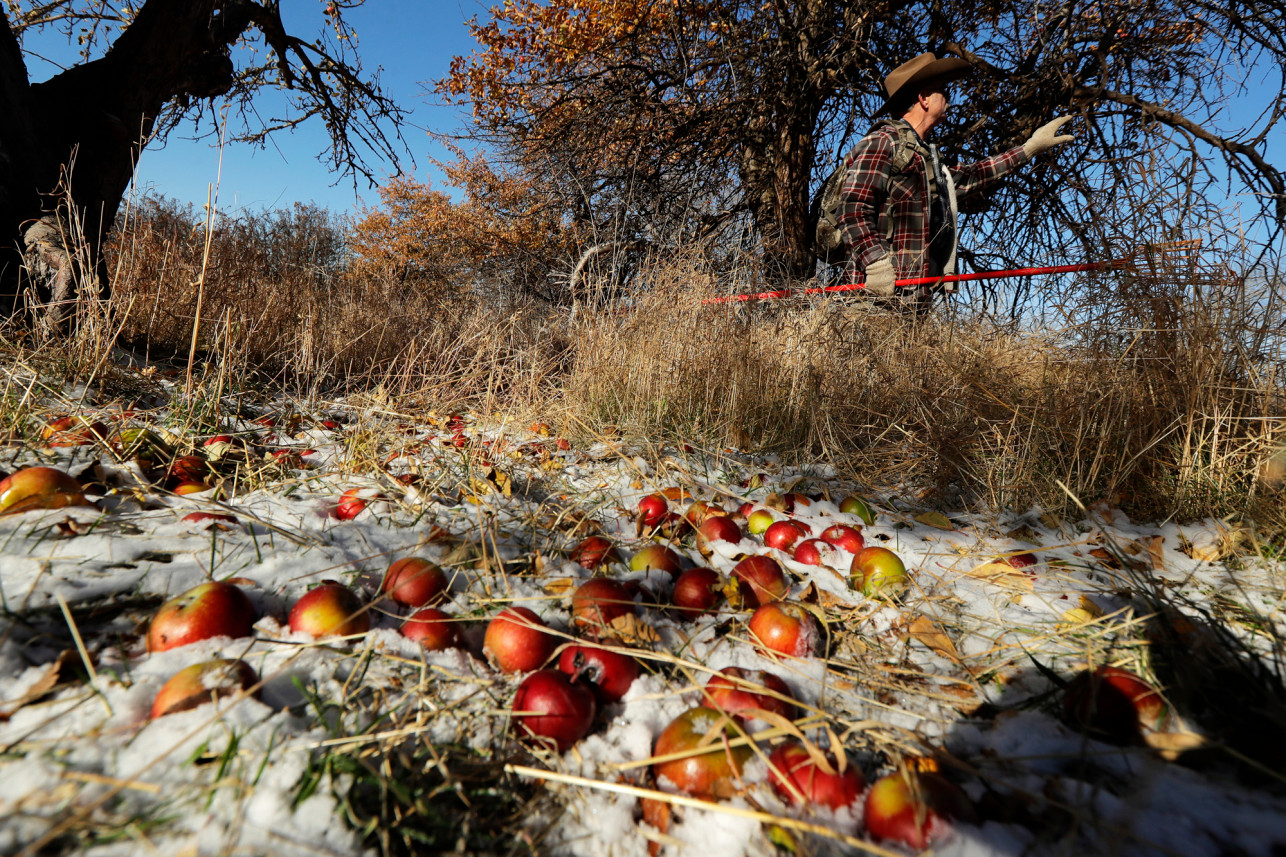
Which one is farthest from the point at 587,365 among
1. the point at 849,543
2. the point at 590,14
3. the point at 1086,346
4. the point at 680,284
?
the point at 590,14

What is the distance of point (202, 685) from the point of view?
0.77m

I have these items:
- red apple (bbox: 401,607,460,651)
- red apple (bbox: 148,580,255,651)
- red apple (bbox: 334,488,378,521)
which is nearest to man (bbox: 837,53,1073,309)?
red apple (bbox: 334,488,378,521)

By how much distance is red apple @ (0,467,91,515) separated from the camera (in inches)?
45.2

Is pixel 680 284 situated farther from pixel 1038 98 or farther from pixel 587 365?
pixel 1038 98

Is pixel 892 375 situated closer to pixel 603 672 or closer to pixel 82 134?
pixel 603 672

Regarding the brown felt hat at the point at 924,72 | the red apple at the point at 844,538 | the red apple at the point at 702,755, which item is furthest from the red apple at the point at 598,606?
the brown felt hat at the point at 924,72

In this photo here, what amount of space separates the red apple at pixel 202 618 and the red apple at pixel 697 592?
843mm

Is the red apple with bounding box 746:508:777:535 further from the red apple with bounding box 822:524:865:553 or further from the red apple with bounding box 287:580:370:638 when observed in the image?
the red apple with bounding box 287:580:370:638

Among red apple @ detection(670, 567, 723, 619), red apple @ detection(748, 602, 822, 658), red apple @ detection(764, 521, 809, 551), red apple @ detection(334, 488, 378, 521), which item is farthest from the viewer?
red apple @ detection(764, 521, 809, 551)

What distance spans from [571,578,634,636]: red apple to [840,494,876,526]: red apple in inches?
40.0

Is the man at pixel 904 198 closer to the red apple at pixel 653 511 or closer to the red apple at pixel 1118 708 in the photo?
the red apple at pixel 653 511

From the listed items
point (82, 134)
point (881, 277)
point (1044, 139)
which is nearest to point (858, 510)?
point (881, 277)

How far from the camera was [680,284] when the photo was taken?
3398 millimetres

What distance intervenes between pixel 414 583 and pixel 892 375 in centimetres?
240
